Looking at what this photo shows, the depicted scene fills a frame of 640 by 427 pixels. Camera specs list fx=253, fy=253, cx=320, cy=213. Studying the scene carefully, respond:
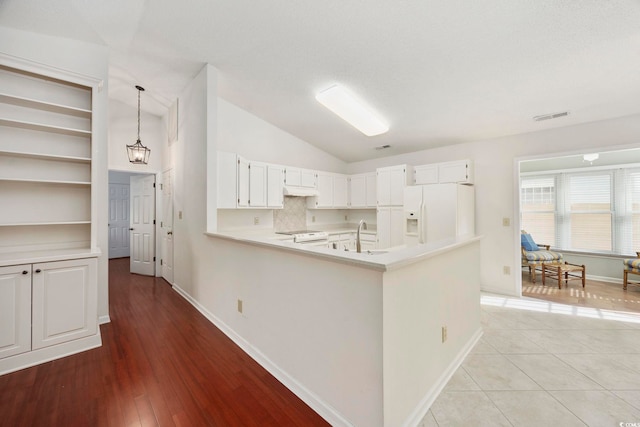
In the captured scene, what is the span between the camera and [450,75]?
2.63 metres

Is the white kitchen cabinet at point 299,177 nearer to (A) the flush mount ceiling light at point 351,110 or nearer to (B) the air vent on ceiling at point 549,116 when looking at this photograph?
(A) the flush mount ceiling light at point 351,110

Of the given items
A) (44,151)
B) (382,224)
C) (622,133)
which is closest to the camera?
(44,151)

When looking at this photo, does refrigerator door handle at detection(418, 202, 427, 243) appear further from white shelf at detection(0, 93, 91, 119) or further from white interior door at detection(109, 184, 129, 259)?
white interior door at detection(109, 184, 129, 259)

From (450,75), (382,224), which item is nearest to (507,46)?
(450,75)

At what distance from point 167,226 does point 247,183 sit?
1.83m

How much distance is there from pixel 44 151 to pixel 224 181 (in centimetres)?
176

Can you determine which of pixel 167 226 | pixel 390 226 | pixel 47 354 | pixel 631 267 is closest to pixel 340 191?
pixel 390 226

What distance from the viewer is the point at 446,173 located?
410 centimetres

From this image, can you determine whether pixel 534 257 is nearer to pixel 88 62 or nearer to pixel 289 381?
pixel 289 381

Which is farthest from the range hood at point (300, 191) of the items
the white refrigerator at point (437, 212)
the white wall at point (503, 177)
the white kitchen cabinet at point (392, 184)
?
the white wall at point (503, 177)

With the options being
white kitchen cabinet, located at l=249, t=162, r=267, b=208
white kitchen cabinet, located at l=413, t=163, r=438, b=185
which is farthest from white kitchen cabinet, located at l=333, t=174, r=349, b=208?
white kitchen cabinet, located at l=249, t=162, r=267, b=208

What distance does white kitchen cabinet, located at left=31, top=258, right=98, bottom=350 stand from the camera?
6.86 feet

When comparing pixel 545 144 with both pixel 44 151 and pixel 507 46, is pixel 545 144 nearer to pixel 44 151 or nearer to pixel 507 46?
pixel 507 46

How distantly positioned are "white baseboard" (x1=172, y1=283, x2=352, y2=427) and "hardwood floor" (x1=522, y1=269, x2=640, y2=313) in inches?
154
